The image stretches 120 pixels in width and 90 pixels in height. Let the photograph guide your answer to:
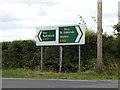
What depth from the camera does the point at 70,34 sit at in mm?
21219

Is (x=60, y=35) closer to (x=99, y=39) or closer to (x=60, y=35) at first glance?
(x=60, y=35)

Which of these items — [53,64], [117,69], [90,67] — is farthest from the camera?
[53,64]

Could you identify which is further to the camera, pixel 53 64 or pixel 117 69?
pixel 53 64

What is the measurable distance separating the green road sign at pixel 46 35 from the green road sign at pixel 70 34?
1.81ft

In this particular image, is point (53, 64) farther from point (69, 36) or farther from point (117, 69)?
point (117, 69)

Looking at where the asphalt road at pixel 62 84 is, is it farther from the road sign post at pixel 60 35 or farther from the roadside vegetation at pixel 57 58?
the road sign post at pixel 60 35

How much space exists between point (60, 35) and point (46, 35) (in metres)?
1.14

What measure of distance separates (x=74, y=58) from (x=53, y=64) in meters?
1.55

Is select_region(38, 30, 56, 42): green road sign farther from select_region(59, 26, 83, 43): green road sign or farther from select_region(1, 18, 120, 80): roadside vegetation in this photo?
select_region(1, 18, 120, 80): roadside vegetation

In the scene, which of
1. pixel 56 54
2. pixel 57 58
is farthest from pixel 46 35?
pixel 57 58

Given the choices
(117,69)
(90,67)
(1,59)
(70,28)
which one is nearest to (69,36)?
(70,28)

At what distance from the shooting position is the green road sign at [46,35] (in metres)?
22.1

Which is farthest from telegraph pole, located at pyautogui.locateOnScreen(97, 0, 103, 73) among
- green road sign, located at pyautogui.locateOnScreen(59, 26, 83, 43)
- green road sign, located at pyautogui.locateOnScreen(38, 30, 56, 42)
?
green road sign, located at pyautogui.locateOnScreen(38, 30, 56, 42)

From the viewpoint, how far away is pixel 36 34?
22797 millimetres
